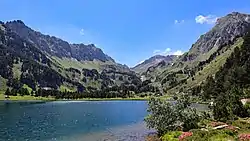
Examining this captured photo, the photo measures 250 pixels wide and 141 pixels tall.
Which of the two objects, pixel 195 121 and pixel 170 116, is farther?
pixel 170 116

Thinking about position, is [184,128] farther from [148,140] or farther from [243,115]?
[243,115]

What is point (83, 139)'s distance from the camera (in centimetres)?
7388

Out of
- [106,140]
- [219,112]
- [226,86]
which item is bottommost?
[106,140]

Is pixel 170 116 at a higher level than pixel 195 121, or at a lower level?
higher

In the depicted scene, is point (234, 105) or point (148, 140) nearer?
point (148, 140)

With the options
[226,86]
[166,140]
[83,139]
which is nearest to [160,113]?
[166,140]

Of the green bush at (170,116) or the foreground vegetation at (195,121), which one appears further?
the green bush at (170,116)

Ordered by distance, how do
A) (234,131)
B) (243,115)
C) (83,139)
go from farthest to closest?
(243,115) → (83,139) → (234,131)

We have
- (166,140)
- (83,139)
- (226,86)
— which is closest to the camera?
(166,140)

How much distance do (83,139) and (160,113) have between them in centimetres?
1884

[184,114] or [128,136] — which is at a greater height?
[184,114]

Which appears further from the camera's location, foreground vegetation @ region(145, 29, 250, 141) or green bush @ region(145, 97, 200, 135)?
green bush @ region(145, 97, 200, 135)

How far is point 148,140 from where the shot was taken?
227 feet

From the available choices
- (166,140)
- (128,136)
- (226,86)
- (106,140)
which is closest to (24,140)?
(106,140)
